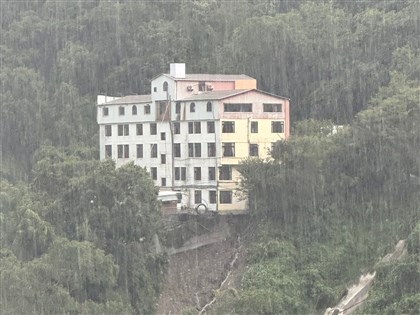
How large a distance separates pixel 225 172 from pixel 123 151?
551cm

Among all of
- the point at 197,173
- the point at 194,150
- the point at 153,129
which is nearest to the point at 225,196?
the point at 197,173

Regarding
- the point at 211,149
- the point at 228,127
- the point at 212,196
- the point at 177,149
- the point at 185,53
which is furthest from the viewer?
the point at 185,53

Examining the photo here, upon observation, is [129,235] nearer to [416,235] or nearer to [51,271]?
[51,271]

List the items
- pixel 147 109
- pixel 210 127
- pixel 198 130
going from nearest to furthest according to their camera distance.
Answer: pixel 210 127 < pixel 198 130 < pixel 147 109

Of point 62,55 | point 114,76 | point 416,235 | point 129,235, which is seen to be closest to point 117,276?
point 129,235

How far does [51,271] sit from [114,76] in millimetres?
19886

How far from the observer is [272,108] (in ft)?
123

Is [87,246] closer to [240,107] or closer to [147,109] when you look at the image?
[240,107]

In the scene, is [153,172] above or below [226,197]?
above

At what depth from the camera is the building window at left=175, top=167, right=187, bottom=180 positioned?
37875mm

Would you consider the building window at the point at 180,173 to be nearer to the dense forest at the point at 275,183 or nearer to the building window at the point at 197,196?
the building window at the point at 197,196

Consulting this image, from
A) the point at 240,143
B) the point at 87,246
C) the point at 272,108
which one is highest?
the point at 272,108

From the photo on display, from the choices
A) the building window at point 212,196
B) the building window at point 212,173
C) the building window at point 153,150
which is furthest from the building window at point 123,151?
the building window at point 212,196

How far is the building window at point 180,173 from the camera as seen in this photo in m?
37.9
